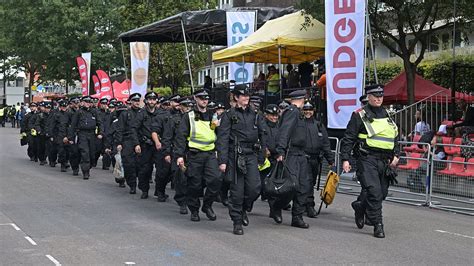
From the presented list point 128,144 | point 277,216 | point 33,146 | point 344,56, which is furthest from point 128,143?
point 33,146

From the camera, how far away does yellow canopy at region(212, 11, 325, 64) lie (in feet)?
64.8

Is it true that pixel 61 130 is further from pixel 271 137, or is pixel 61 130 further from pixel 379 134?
pixel 379 134

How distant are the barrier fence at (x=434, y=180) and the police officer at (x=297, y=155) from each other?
1.73 meters

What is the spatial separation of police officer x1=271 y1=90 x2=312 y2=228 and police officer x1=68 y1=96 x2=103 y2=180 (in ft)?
25.2

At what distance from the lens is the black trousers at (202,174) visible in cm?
1049

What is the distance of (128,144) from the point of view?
1428cm

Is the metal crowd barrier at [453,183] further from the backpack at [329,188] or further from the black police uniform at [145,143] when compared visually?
the black police uniform at [145,143]

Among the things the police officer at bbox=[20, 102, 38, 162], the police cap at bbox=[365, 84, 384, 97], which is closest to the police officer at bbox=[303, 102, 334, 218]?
the police cap at bbox=[365, 84, 384, 97]

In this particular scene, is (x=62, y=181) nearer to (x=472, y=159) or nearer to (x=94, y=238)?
(x=94, y=238)

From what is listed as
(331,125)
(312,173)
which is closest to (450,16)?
(331,125)

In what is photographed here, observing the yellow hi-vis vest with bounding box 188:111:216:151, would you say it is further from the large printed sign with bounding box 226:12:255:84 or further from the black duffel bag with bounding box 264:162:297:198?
the large printed sign with bounding box 226:12:255:84

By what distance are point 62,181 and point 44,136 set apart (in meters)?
5.37

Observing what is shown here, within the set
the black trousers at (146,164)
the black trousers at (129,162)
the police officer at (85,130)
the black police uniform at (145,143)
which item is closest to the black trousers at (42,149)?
the police officer at (85,130)

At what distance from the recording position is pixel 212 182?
1047 centimetres
